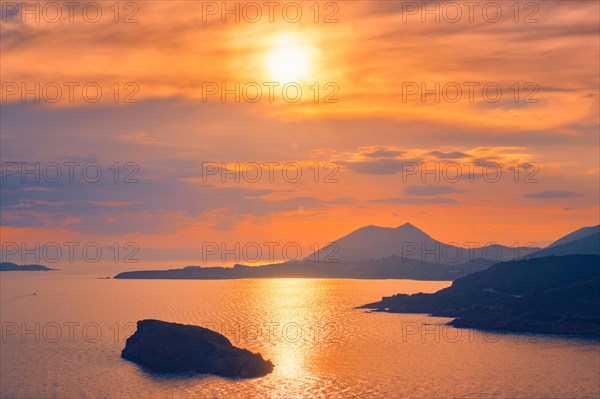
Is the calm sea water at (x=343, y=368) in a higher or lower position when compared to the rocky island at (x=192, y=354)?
lower

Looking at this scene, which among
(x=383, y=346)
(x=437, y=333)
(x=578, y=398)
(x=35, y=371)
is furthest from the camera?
(x=437, y=333)

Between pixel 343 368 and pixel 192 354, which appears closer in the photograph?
pixel 192 354

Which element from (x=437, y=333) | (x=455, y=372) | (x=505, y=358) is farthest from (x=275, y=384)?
(x=437, y=333)

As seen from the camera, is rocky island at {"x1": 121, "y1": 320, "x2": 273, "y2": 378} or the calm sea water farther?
rocky island at {"x1": 121, "y1": 320, "x2": 273, "y2": 378}

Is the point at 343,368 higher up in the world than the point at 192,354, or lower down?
lower down

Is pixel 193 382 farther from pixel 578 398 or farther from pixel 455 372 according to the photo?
pixel 578 398

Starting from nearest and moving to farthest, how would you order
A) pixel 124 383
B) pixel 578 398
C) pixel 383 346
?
pixel 578 398 < pixel 124 383 < pixel 383 346

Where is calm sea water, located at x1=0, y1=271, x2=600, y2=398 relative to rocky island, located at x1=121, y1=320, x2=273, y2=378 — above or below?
below

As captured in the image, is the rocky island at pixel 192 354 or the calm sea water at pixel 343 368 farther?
the rocky island at pixel 192 354
